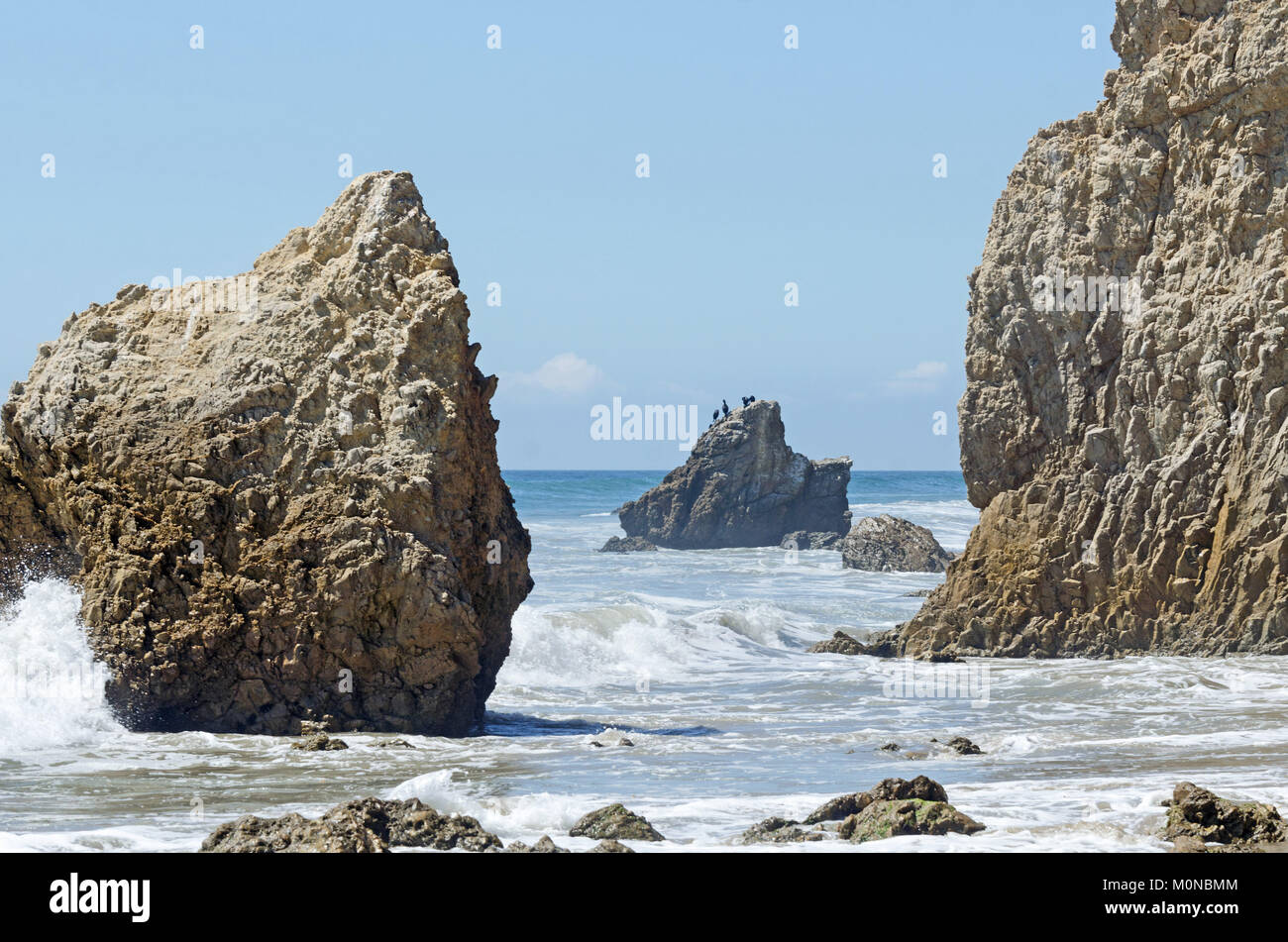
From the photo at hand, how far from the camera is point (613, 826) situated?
9.98 m

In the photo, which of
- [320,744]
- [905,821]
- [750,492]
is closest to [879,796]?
[905,821]

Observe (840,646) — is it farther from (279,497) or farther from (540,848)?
(540,848)

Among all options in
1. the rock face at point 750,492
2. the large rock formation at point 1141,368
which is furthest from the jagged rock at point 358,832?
the rock face at point 750,492

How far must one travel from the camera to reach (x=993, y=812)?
10711mm

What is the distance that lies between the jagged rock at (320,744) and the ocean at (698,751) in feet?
0.42

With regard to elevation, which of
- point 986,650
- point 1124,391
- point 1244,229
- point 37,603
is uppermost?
point 1244,229

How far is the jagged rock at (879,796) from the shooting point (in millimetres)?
10430

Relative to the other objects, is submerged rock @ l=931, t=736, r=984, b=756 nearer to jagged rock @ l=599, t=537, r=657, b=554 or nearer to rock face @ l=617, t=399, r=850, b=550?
jagged rock @ l=599, t=537, r=657, b=554

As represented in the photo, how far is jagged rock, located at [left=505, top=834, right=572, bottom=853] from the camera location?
30.1 feet

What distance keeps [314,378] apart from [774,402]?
37893 mm
